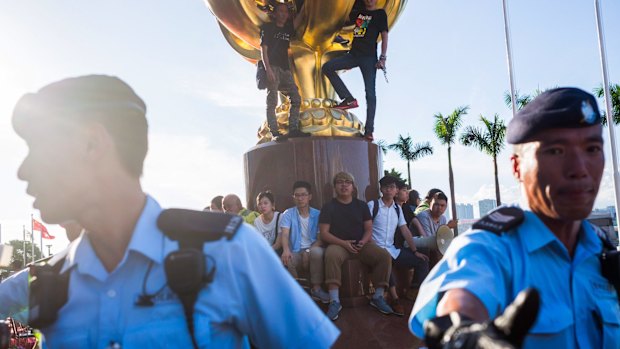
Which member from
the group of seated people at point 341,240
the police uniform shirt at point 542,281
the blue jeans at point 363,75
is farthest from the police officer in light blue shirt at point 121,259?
the blue jeans at point 363,75

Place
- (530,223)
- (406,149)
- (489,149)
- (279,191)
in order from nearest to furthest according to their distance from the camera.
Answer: (530,223) → (279,191) → (489,149) → (406,149)

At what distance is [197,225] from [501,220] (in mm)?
949

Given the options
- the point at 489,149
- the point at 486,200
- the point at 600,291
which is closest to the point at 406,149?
the point at 489,149

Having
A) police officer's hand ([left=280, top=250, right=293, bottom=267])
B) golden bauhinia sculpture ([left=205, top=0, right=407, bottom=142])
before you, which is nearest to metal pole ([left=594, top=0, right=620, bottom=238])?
golden bauhinia sculpture ([left=205, top=0, right=407, bottom=142])

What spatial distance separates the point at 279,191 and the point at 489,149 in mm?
30343

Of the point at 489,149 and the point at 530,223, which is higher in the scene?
the point at 489,149

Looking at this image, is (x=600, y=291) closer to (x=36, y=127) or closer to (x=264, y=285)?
(x=264, y=285)

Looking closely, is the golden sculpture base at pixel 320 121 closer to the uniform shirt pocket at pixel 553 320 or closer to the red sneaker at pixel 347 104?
the red sneaker at pixel 347 104

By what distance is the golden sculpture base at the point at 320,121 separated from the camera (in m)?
6.97

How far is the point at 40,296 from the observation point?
1.73 meters

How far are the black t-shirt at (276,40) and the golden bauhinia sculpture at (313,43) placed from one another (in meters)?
0.28

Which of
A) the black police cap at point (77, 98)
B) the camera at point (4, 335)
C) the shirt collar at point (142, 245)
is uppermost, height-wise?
the black police cap at point (77, 98)

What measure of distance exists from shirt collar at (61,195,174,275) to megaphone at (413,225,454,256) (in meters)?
4.55

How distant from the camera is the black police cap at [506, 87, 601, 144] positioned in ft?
5.80
